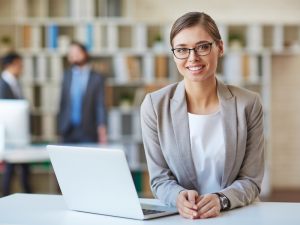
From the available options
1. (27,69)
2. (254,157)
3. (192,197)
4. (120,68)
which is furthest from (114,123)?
(192,197)

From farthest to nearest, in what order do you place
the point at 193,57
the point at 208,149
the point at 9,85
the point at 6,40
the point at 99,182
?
the point at 6,40 → the point at 9,85 → the point at 208,149 → the point at 193,57 → the point at 99,182

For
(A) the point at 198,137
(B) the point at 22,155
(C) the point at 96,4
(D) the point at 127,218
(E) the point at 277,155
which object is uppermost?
(C) the point at 96,4

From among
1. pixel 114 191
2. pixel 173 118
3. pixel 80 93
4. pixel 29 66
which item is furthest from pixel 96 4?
pixel 114 191

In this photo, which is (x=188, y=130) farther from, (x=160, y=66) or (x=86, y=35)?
(x=86, y=35)

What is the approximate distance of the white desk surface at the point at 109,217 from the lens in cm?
116

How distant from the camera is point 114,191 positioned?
3.84 ft

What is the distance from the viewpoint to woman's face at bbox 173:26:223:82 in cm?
140

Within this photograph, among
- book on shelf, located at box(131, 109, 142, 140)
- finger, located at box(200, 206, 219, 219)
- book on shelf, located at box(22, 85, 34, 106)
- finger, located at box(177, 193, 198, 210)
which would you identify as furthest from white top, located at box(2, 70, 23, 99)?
finger, located at box(200, 206, 219, 219)

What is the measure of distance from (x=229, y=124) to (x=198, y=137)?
0.42 feet

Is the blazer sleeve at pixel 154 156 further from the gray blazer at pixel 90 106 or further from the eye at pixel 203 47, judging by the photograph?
the gray blazer at pixel 90 106

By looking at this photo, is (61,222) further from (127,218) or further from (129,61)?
(129,61)

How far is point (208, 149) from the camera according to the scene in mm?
1497

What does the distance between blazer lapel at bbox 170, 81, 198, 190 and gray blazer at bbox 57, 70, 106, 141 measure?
254 cm

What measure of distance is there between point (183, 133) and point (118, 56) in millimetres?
3647
